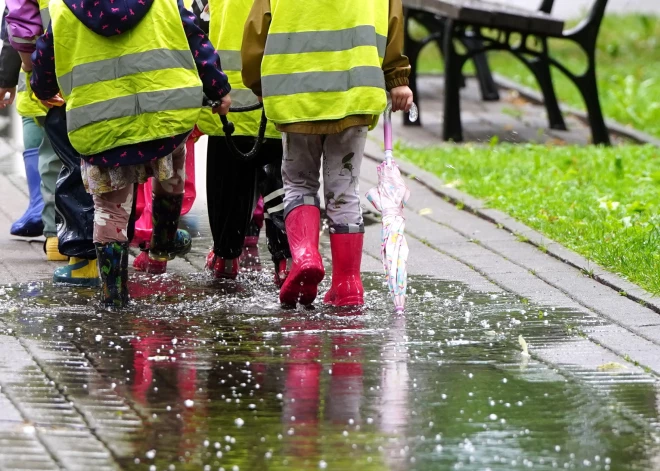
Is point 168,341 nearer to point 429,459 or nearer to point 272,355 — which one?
point 272,355

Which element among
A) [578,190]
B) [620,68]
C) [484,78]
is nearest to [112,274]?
[578,190]

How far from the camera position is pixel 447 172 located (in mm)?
8117

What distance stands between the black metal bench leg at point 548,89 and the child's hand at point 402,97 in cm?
482

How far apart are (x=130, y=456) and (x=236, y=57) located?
2.50m

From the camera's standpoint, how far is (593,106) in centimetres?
962

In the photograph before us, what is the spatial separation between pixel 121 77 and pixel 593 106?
5464 millimetres

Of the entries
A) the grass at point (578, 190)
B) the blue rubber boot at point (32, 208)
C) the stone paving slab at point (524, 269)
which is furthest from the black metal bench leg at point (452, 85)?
the blue rubber boot at point (32, 208)

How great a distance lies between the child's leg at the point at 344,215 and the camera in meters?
5.18

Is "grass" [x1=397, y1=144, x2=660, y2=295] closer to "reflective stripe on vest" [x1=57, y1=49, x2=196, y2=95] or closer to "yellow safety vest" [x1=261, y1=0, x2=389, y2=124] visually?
"yellow safety vest" [x1=261, y1=0, x2=389, y2=124]

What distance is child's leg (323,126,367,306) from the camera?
5.18 m

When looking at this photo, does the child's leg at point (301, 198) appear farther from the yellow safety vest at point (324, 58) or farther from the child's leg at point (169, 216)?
the child's leg at point (169, 216)

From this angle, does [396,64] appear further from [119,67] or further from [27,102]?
[27,102]

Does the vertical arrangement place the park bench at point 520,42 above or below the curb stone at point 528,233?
above

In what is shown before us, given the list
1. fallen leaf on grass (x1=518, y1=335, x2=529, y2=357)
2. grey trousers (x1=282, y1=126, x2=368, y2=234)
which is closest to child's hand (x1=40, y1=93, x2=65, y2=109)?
grey trousers (x1=282, y1=126, x2=368, y2=234)
